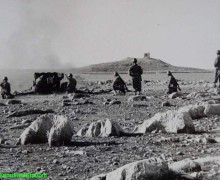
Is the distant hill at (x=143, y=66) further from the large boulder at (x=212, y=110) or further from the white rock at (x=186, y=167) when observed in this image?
the white rock at (x=186, y=167)

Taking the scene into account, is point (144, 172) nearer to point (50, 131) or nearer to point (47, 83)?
point (50, 131)

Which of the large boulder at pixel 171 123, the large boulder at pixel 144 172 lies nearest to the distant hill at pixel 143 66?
the large boulder at pixel 171 123

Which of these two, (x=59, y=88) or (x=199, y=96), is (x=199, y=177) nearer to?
(x=199, y=96)

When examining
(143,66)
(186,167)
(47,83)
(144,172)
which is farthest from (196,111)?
(143,66)

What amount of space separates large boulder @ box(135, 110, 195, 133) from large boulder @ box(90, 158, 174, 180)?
393 cm

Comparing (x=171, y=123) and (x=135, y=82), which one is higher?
(x=135, y=82)

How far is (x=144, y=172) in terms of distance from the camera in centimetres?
512

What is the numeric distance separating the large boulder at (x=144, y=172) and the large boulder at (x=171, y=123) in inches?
155

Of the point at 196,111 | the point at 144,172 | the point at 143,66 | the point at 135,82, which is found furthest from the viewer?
the point at 143,66

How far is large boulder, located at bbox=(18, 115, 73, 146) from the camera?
27.1 ft

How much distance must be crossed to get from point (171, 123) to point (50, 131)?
258 cm

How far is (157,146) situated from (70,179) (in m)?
2.63

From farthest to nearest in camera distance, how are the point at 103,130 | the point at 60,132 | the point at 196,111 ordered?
the point at 196,111 < the point at 103,130 < the point at 60,132

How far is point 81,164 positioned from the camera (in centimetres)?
676
